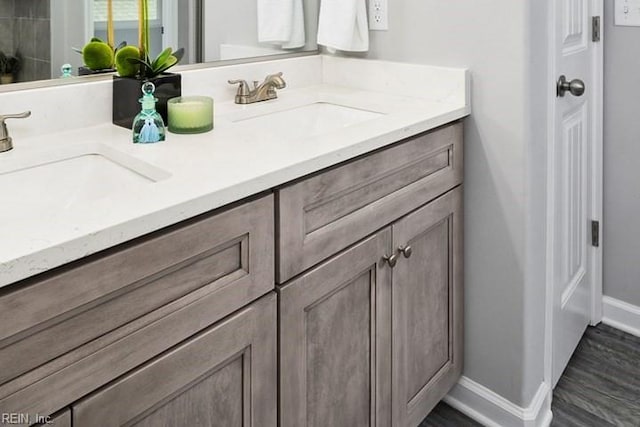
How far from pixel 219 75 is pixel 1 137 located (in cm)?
61

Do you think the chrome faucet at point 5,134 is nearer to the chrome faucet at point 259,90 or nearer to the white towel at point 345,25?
the chrome faucet at point 259,90

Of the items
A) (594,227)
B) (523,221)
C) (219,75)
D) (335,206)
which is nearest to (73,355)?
(335,206)

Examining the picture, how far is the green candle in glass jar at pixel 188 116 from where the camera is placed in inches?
48.0

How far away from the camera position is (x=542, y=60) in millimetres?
1439

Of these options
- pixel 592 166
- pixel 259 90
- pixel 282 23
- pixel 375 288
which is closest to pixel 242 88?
pixel 259 90

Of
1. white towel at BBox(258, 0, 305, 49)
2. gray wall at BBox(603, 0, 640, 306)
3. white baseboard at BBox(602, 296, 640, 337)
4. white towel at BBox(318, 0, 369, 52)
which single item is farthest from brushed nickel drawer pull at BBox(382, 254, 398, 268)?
white baseboard at BBox(602, 296, 640, 337)

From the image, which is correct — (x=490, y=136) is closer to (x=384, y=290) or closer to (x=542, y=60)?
(x=542, y=60)

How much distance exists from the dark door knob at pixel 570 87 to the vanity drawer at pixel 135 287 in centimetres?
105

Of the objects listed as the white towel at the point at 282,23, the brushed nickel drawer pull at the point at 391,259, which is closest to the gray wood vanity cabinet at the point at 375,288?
the brushed nickel drawer pull at the point at 391,259

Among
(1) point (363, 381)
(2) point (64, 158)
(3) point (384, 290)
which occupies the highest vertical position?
(2) point (64, 158)

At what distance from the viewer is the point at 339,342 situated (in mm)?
1157

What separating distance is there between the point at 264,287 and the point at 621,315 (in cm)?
172

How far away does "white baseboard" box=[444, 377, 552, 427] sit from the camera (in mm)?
1564

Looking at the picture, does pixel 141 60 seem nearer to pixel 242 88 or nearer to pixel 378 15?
pixel 242 88
